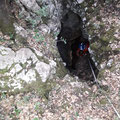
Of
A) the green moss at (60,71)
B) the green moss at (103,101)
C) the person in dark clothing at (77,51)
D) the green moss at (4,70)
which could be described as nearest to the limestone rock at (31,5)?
the green moss at (60,71)

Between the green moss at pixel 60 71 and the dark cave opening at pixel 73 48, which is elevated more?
the dark cave opening at pixel 73 48

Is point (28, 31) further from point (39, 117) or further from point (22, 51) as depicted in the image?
point (39, 117)

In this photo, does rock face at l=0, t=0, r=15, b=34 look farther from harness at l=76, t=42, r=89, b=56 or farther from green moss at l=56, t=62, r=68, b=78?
harness at l=76, t=42, r=89, b=56

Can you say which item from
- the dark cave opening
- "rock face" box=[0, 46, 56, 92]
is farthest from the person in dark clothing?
"rock face" box=[0, 46, 56, 92]

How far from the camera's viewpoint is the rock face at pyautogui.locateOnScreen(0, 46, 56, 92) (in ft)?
15.9

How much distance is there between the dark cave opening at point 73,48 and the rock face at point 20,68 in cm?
260

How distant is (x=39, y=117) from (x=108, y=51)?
14.1 ft

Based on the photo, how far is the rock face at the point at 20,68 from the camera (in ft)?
15.9

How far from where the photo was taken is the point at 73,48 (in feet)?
37.1

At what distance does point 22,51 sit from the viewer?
528 cm

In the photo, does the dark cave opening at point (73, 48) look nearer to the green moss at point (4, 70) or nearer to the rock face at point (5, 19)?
the rock face at point (5, 19)

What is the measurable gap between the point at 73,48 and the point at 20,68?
6947 mm

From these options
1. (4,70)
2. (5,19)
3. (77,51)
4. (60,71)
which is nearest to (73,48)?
(77,51)

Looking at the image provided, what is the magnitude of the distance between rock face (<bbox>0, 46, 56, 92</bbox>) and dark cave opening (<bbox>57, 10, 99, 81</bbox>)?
260 centimetres
